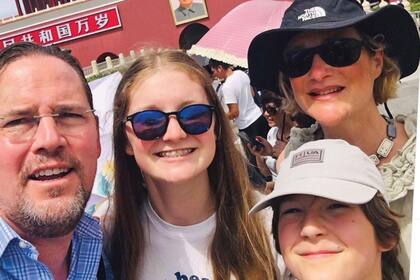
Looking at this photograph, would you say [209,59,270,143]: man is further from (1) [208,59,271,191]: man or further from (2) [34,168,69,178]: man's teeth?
(2) [34,168,69,178]: man's teeth

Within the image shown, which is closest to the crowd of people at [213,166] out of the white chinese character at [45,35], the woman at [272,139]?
the woman at [272,139]

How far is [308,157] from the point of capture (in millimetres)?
1464

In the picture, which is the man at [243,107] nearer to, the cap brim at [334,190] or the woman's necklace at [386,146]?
the woman's necklace at [386,146]

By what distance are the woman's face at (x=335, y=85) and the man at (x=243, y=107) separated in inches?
138

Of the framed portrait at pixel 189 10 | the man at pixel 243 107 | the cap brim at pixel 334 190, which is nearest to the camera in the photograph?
the cap brim at pixel 334 190

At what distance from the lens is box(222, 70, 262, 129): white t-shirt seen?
552cm

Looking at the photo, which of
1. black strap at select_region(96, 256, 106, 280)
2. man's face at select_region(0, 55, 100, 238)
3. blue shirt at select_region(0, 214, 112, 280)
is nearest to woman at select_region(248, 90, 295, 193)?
black strap at select_region(96, 256, 106, 280)

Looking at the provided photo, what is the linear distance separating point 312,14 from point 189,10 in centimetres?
1912

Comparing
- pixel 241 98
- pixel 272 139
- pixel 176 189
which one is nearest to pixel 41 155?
pixel 176 189

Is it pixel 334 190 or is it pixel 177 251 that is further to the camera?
pixel 177 251

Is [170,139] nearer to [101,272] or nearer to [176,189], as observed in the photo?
[176,189]

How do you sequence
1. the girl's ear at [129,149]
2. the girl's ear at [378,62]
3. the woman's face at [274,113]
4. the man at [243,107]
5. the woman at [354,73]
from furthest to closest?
the man at [243,107], the woman's face at [274,113], the girl's ear at [129,149], the girl's ear at [378,62], the woman at [354,73]

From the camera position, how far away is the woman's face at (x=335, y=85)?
179 cm

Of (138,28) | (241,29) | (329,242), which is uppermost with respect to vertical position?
(329,242)
